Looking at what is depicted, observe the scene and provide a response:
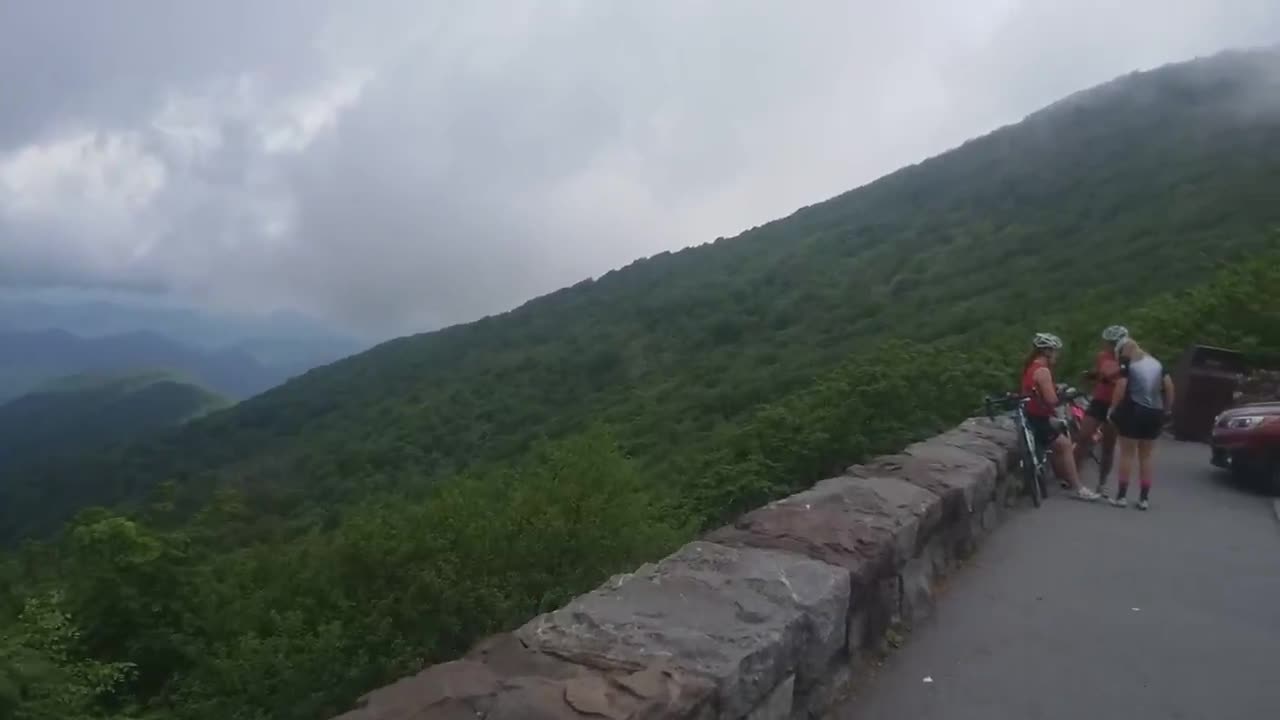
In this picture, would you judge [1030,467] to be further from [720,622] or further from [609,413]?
[609,413]

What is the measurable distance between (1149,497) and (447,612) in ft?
20.7

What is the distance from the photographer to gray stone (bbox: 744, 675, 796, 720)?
322cm

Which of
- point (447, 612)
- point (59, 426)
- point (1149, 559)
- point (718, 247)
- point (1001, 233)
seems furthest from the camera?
point (59, 426)

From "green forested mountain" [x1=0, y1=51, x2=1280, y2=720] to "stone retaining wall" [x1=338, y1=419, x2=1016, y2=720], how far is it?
3.91 ft

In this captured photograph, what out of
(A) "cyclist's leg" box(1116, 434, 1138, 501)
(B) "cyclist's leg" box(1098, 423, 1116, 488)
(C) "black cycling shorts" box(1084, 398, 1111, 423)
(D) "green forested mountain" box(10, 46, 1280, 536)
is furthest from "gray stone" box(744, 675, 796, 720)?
(D) "green forested mountain" box(10, 46, 1280, 536)

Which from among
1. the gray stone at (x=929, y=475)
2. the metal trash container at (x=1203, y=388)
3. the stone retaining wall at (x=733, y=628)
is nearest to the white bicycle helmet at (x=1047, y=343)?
the gray stone at (x=929, y=475)

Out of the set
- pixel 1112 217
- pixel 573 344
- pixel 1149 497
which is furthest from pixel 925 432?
pixel 573 344

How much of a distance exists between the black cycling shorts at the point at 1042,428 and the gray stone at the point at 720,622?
15.4 ft

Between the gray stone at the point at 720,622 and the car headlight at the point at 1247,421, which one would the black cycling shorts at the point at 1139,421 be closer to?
the car headlight at the point at 1247,421

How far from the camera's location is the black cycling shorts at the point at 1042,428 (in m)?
8.01

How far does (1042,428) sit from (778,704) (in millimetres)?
5519

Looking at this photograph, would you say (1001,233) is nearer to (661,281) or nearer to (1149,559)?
(661,281)

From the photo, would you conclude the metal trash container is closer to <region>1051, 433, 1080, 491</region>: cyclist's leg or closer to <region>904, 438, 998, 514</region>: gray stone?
<region>1051, 433, 1080, 491</region>: cyclist's leg

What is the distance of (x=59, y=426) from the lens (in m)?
130
